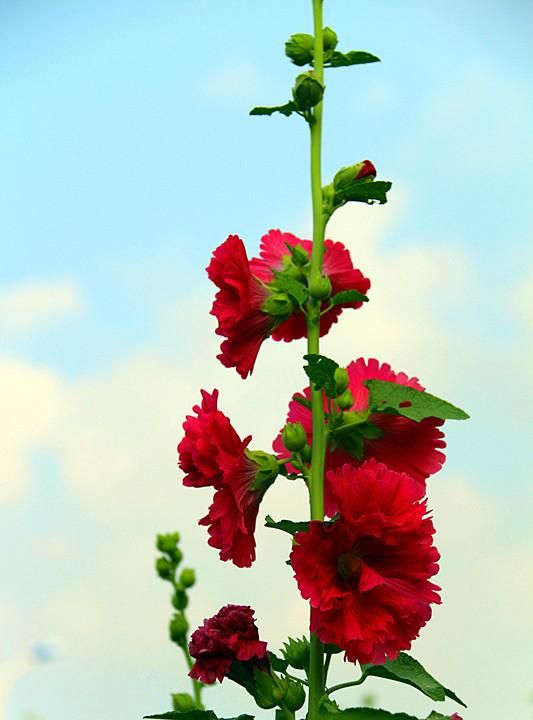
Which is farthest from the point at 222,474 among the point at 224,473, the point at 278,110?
the point at 278,110

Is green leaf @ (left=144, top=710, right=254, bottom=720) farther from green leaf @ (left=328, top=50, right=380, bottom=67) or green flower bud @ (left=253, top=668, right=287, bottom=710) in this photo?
green leaf @ (left=328, top=50, right=380, bottom=67)

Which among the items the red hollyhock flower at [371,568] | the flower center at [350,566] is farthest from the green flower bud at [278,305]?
the flower center at [350,566]

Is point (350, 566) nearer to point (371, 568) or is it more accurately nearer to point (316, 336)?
point (371, 568)

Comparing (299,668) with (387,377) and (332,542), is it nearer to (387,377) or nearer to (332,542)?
(332,542)

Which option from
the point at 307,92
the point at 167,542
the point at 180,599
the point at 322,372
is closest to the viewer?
the point at 322,372

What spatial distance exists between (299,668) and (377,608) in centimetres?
41

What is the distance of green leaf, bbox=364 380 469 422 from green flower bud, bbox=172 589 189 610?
2164 millimetres

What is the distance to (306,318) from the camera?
2898 mm

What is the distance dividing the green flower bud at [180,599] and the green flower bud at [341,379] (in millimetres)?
2177

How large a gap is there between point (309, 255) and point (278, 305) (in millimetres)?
275

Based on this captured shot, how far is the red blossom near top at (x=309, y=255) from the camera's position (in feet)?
10.1

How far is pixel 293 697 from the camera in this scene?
283cm

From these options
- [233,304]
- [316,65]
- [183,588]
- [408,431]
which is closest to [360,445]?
[408,431]

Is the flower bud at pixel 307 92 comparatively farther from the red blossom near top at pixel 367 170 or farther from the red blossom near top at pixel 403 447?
the red blossom near top at pixel 403 447
